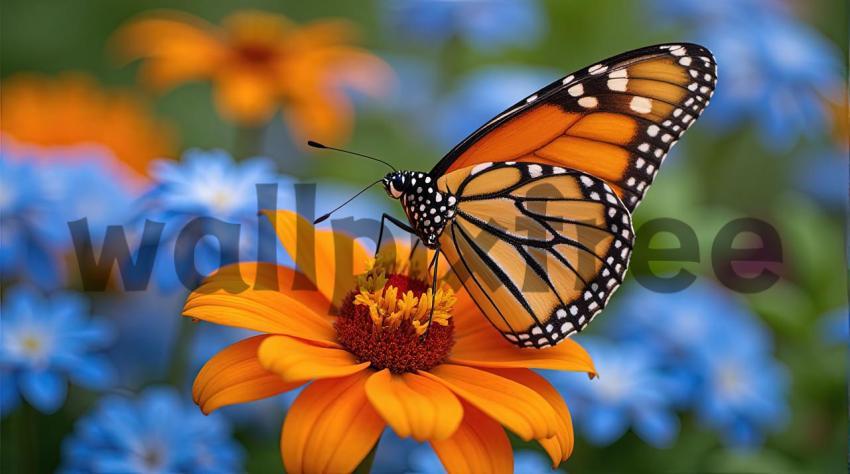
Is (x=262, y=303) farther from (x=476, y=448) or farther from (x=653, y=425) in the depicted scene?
(x=653, y=425)

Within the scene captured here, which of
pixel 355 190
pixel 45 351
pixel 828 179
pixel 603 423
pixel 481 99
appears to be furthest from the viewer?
pixel 828 179

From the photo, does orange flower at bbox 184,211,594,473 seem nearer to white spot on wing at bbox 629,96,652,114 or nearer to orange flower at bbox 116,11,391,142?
white spot on wing at bbox 629,96,652,114

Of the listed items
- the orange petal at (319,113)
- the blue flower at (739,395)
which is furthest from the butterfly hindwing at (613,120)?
the orange petal at (319,113)

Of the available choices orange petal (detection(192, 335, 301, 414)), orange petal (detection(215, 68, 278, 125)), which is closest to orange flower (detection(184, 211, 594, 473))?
orange petal (detection(192, 335, 301, 414))

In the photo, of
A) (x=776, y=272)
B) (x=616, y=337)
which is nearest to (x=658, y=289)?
(x=616, y=337)

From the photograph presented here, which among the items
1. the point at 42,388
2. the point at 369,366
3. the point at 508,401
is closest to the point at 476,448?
the point at 508,401

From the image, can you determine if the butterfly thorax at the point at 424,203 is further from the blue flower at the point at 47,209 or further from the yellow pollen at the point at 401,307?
the blue flower at the point at 47,209
